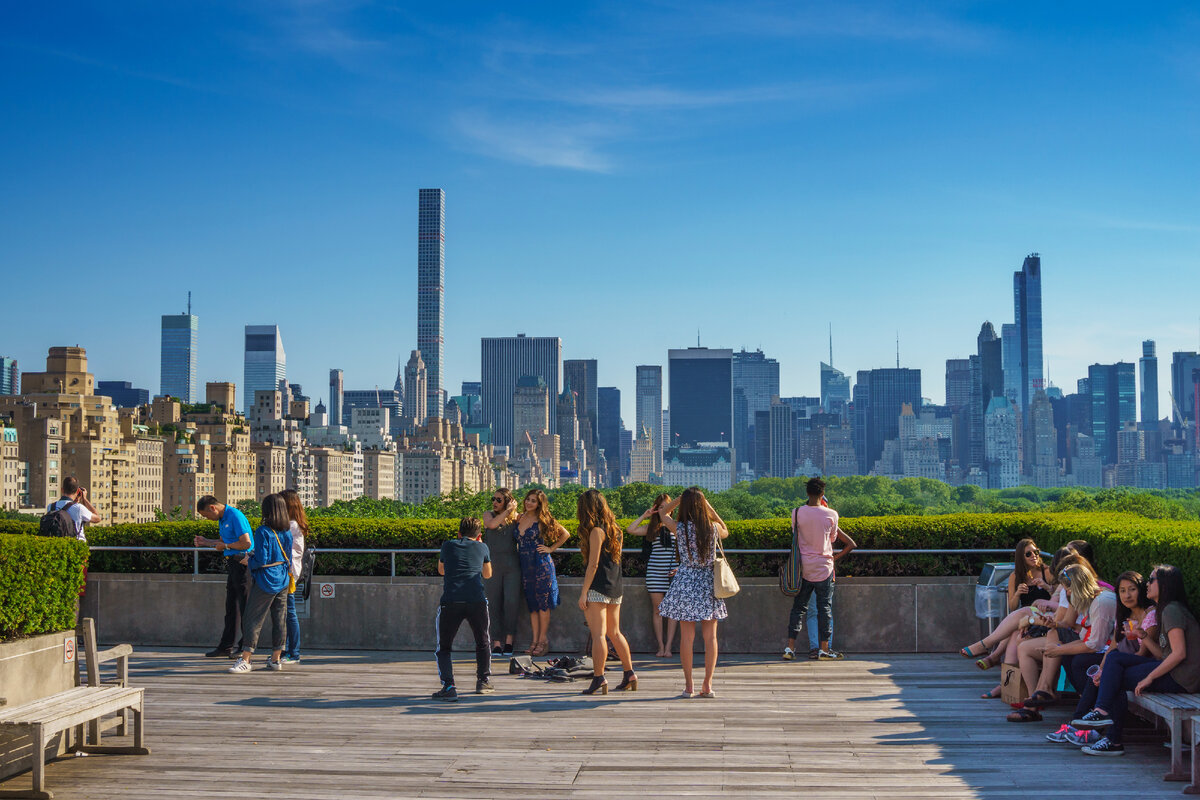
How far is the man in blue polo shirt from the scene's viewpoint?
40.1 ft

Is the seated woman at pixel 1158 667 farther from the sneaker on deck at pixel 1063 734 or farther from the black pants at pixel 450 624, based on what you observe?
the black pants at pixel 450 624

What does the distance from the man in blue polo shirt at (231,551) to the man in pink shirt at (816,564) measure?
6053 millimetres

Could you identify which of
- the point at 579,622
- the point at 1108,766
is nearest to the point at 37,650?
the point at 579,622

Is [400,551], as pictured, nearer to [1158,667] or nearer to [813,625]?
[813,625]

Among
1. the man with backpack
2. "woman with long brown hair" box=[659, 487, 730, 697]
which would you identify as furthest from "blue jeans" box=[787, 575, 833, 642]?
the man with backpack

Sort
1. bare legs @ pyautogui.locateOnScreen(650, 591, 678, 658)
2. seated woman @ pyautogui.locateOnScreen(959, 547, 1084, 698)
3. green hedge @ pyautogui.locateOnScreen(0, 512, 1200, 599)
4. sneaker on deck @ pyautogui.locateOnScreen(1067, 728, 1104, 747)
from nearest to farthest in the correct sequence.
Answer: sneaker on deck @ pyautogui.locateOnScreen(1067, 728, 1104, 747) → seated woman @ pyautogui.locateOnScreen(959, 547, 1084, 698) → bare legs @ pyautogui.locateOnScreen(650, 591, 678, 658) → green hedge @ pyautogui.locateOnScreen(0, 512, 1200, 599)

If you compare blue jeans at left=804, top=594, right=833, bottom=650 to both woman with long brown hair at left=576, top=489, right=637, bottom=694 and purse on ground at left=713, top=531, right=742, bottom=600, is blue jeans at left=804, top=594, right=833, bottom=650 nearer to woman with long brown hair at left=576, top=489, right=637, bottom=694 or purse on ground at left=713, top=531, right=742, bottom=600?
purse on ground at left=713, top=531, right=742, bottom=600

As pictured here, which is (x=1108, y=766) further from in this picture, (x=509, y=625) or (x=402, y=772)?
(x=509, y=625)

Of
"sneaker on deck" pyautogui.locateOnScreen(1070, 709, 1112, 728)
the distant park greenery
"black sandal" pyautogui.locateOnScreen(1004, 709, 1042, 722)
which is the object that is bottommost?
the distant park greenery

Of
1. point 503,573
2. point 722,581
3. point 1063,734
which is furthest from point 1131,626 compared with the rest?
point 503,573

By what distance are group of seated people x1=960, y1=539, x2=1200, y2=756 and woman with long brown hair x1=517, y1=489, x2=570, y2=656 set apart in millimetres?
4626

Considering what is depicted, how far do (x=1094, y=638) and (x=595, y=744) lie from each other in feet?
13.5

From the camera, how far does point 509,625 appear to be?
12672mm

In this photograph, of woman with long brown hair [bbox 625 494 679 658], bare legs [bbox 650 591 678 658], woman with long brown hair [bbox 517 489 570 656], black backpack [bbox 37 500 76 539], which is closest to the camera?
woman with long brown hair [bbox 625 494 679 658]
